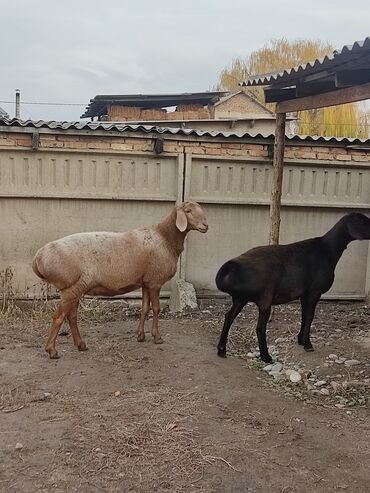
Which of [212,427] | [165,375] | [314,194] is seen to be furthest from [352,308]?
[212,427]

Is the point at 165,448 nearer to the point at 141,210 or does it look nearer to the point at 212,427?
the point at 212,427

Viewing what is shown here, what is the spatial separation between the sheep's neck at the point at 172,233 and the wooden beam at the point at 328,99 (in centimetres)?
209

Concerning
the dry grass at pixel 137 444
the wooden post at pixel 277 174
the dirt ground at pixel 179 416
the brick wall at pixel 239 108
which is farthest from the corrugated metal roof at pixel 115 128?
the brick wall at pixel 239 108

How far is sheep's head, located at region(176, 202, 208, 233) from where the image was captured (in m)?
6.57

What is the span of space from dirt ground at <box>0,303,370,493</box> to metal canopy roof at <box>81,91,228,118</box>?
1474 centimetres

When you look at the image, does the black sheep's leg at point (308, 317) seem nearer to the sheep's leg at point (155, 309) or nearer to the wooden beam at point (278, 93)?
the sheep's leg at point (155, 309)

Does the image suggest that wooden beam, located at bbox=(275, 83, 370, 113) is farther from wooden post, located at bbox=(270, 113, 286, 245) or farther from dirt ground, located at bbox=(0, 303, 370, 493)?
dirt ground, located at bbox=(0, 303, 370, 493)

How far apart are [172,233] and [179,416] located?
2621 millimetres

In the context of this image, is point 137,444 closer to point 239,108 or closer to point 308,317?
point 308,317

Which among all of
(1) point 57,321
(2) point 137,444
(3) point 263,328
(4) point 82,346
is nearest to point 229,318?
(3) point 263,328

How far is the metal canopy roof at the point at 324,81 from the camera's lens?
5215 mm

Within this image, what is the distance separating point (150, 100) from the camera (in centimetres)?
2128

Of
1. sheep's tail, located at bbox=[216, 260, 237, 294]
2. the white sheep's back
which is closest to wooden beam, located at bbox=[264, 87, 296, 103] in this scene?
the white sheep's back

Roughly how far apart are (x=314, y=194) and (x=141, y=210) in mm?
2871
